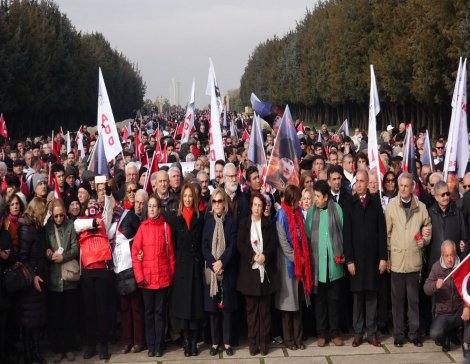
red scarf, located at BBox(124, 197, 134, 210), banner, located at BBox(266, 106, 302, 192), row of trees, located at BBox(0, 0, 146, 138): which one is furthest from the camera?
row of trees, located at BBox(0, 0, 146, 138)

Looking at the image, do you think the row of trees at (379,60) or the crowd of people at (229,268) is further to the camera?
the row of trees at (379,60)

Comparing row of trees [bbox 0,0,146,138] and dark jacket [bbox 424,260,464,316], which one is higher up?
row of trees [bbox 0,0,146,138]

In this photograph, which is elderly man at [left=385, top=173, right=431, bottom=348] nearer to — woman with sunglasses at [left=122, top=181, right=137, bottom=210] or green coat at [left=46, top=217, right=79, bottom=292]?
woman with sunglasses at [left=122, top=181, right=137, bottom=210]

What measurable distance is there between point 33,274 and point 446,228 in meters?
4.63

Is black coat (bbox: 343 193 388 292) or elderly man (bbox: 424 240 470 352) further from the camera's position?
black coat (bbox: 343 193 388 292)

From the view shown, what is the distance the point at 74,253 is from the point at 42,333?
1.32 meters

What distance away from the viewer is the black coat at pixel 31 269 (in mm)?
7852

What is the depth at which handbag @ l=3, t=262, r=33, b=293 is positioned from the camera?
297 inches

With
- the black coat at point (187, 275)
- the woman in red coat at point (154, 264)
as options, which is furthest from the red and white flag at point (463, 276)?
the woman in red coat at point (154, 264)

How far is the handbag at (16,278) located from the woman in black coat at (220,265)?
6.38 feet

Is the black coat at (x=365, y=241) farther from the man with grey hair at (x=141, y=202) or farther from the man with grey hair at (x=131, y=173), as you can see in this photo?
the man with grey hair at (x=131, y=173)

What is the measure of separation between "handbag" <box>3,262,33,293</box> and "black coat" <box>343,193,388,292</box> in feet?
11.7

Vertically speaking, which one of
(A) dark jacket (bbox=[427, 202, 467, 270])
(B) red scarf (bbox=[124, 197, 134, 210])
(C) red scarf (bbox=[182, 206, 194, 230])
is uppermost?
(B) red scarf (bbox=[124, 197, 134, 210])

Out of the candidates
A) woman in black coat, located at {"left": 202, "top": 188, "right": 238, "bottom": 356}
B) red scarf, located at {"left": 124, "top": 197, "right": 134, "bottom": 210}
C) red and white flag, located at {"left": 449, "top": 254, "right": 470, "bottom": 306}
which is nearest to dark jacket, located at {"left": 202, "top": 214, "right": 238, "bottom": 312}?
woman in black coat, located at {"left": 202, "top": 188, "right": 238, "bottom": 356}
